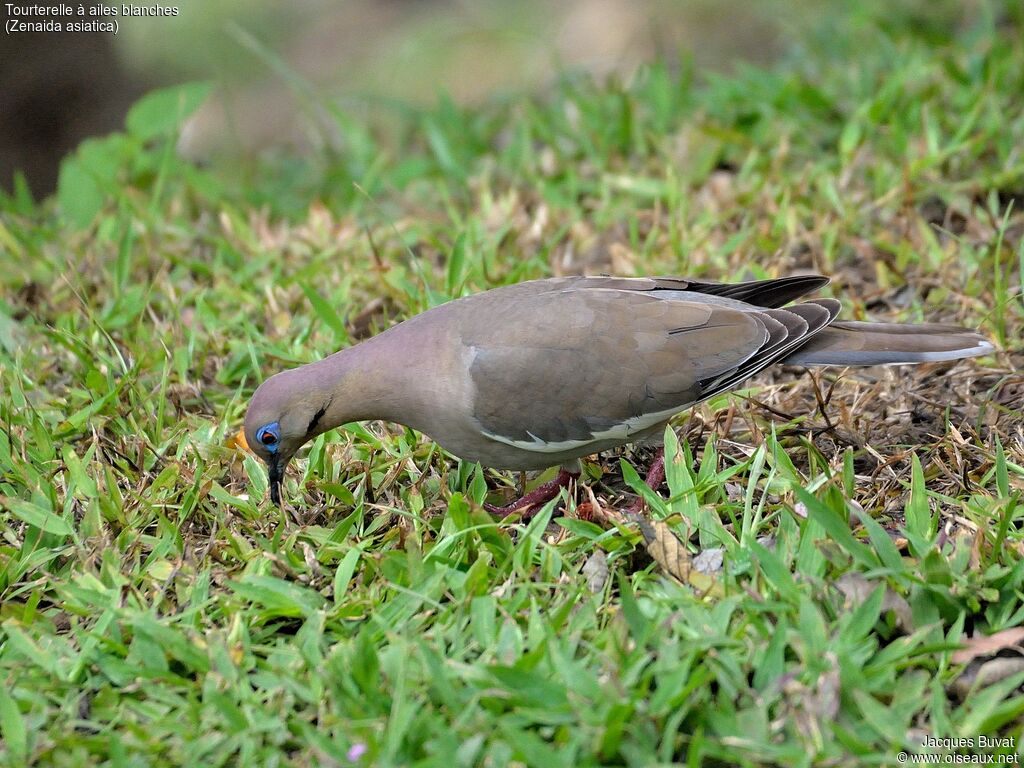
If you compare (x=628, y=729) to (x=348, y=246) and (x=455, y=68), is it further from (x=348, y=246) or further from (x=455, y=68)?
(x=455, y=68)

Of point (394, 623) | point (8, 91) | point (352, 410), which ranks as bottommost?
point (394, 623)

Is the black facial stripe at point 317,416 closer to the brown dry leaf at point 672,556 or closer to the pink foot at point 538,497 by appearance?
the pink foot at point 538,497

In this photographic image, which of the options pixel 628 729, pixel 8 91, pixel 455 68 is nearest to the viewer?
pixel 628 729

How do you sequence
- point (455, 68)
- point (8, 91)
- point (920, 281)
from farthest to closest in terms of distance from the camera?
1. point (455, 68)
2. point (8, 91)
3. point (920, 281)

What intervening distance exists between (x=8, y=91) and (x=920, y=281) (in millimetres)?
6224

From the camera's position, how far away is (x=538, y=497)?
4.17 m

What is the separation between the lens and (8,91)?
759 cm

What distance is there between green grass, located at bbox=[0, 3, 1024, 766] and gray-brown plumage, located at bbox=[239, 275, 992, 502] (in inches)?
10.3

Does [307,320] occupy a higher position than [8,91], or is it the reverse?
[8,91]

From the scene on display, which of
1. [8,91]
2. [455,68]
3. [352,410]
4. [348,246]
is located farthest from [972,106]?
[8,91]

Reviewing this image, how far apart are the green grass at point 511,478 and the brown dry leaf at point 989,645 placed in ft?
0.12

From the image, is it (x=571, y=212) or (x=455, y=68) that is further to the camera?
(x=455, y=68)

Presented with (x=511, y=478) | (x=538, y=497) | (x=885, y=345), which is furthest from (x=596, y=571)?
(x=885, y=345)

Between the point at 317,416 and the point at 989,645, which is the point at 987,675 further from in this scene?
the point at 317,416
